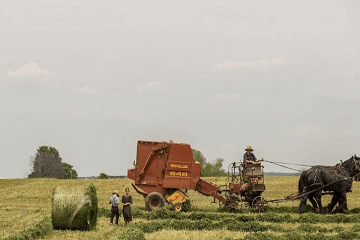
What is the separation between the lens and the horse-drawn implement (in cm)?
2314

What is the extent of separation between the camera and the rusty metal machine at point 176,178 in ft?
76.2

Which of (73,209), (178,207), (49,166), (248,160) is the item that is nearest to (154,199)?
(178,207)

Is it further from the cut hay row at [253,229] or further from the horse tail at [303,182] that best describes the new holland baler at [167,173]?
the cut hay row at [253,229]

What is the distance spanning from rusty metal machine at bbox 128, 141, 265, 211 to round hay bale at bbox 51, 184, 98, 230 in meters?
5.37

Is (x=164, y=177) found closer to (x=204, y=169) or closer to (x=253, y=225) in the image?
(x=253, y=225)

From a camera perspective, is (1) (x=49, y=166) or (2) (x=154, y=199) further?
(1) (x=49, y=166)

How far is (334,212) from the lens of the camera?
2300cm

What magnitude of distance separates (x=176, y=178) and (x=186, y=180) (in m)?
0.46

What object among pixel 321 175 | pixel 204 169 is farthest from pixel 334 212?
pixel 204 169

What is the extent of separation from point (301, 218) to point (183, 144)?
6120mm

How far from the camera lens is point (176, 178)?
23.4m

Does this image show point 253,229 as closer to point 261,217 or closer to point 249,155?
point 261,217

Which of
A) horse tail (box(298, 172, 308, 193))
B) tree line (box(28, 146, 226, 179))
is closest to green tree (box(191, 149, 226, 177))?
tree line (box(28, 146, 226, 179))

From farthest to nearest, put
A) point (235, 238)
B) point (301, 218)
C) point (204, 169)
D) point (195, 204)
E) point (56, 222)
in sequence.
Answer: point (204, 169)
point (195, 204)
point (301, 218)
point (56, 222)
point (235, 238)
